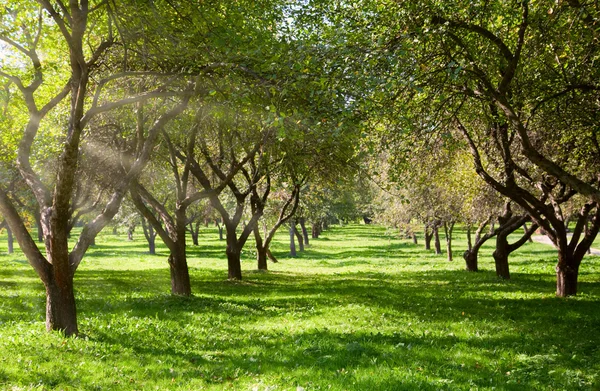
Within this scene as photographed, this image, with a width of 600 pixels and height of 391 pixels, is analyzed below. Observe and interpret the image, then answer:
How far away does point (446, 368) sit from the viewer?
932 centimetres

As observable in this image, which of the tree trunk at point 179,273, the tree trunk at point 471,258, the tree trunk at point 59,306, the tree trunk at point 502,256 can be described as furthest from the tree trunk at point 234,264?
the tree trunk at point 59,306

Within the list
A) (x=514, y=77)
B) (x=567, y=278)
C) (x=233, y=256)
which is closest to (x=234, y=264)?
(x=233, y=256)

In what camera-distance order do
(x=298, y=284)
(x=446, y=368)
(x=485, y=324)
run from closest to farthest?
A: (x=446, y=368) → (x=485, y=324) → (x=298, y=284)

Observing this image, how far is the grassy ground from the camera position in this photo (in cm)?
857

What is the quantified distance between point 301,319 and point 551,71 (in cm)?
1041

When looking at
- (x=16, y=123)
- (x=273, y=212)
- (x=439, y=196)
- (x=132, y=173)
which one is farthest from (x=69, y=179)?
(x=273, y=212)

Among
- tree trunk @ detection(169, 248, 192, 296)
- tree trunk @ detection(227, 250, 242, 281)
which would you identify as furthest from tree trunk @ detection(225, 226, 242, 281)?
tree trunk @ detection(169, 248, 192, 296)

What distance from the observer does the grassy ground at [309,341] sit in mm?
8570

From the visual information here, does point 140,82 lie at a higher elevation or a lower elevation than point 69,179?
higher

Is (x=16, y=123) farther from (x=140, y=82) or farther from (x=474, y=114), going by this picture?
(x=474, y=114)

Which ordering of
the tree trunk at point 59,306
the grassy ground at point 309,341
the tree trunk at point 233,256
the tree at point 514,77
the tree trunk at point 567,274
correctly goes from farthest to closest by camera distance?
the tree trunk at point 233,256 < the tree trunk at point 567,274 < the tree trunk at point 59,306 < the tree at point 514,77 < the grassy ground at point 309,341

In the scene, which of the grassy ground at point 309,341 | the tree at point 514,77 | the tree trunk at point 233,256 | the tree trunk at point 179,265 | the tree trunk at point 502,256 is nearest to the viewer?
the grassy ground at point 309,341

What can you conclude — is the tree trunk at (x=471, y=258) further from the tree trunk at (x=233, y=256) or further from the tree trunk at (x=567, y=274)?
the tree trunk at (x=233, y=256)

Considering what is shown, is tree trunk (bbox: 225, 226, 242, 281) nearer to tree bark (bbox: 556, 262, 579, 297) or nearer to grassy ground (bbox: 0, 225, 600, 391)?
grassy ground (bbox: 0, 225, 600, 391)
